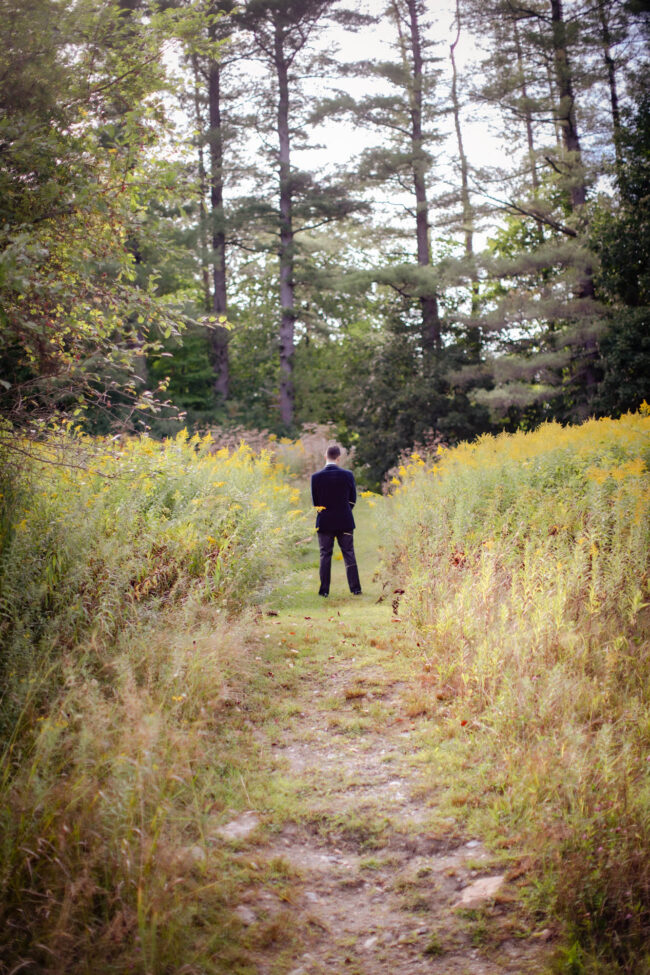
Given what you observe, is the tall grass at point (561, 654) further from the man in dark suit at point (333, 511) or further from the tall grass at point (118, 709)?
the tall grass at point (118, 709)

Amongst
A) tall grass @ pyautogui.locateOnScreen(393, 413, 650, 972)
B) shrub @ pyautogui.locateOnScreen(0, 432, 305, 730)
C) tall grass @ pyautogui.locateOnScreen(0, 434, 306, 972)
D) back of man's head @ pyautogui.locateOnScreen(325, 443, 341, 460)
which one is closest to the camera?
tall grass @ pyautogui.locateOnScreen(0, 434, 306, 972)

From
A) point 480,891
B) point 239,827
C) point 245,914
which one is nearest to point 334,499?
point 239,827

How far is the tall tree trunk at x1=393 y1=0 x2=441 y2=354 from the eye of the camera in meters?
21.3

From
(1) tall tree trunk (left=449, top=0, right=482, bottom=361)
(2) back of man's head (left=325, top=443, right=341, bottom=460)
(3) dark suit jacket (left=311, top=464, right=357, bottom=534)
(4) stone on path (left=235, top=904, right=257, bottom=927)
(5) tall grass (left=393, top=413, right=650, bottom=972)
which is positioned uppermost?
(1) tall tree trunk (left=449, top=0, right=482, bottom=361)

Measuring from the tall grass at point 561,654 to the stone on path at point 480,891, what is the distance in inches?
7.8

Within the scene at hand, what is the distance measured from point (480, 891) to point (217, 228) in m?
22.2

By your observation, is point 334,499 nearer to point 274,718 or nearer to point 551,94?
point 274,718

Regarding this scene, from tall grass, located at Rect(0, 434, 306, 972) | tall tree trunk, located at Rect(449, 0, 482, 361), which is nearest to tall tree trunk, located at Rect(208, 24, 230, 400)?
tall tree trunk, located at Rect(449, 0, 482, 361)

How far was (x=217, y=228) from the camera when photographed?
72.6 ft

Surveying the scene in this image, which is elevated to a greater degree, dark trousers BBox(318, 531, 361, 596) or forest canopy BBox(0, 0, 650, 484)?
forest canopy BBox(0, 0, 650, 484)

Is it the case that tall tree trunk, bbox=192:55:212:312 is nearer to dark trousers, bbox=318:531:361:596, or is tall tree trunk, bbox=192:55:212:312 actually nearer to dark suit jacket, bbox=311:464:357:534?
dark suit jacket, bbox=311:464:357:534

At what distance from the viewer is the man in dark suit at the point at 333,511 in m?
8.34

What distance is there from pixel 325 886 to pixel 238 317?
90.5ft

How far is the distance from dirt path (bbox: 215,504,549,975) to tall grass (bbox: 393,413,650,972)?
265 millimetres
